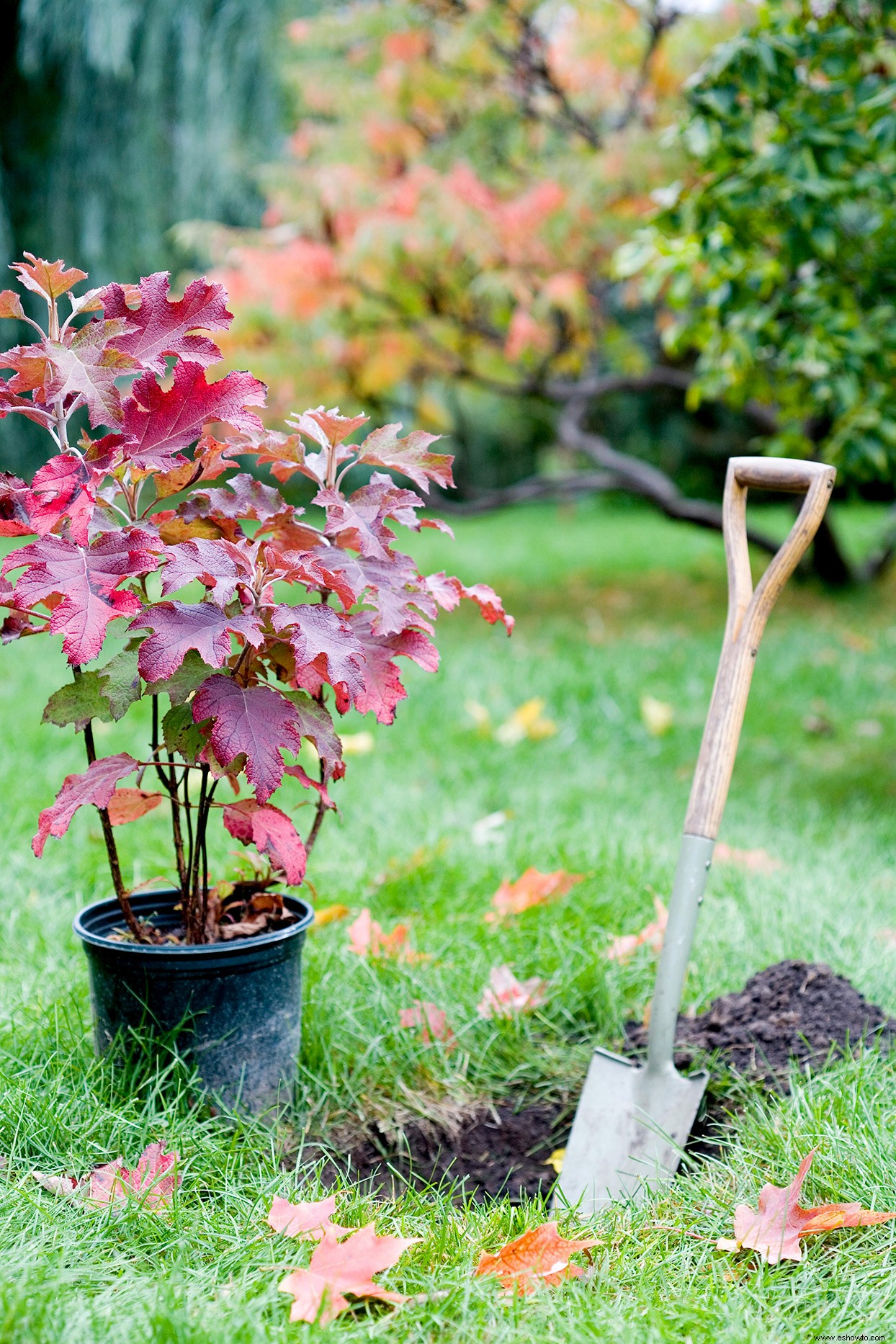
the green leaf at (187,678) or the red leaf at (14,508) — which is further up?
the red leaf at (14,508)

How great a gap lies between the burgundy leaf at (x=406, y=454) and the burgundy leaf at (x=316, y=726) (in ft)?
0.96

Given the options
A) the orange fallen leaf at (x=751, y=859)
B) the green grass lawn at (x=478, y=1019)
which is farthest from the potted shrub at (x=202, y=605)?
the orange fallen leaf at (x=751, y=859)

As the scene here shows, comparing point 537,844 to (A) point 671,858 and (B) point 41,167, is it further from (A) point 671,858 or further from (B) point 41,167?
(B) point 41,167

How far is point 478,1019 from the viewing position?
163cm

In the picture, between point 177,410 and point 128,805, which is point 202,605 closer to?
point 177,410

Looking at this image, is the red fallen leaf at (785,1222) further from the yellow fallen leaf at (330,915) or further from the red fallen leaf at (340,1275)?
the yellow fallen leaf at (330,915)

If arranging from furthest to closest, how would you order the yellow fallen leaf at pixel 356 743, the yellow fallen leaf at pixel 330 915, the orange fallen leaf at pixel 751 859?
the yellow fallen leaf at pixel 356 743 → the orange fallen leaf at pixel 751 859 → the yellow fallen leaf at pixel 330 915

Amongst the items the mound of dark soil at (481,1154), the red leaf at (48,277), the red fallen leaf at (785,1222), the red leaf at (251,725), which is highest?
the red leaf at (48,277)

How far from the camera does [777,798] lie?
2.89m

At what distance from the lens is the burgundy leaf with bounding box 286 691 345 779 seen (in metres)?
1.24

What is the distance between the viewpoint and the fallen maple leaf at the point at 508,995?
165 centimetres

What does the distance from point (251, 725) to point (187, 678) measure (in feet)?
0.33

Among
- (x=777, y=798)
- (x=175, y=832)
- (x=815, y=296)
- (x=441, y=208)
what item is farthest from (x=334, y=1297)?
(x=441, y=208)

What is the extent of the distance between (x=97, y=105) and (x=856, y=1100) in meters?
5.56
